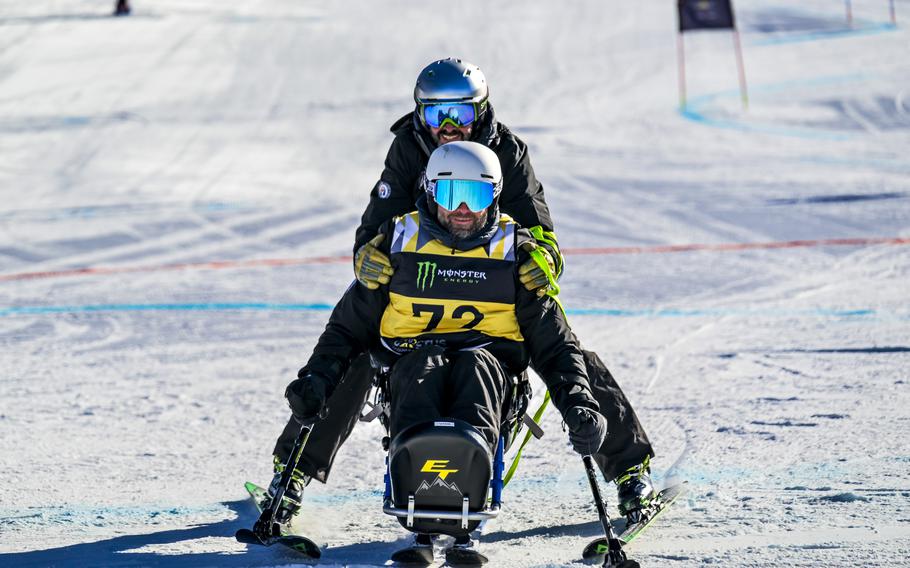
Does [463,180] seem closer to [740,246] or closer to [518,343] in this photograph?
[518,343]

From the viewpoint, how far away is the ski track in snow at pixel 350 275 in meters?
5.50

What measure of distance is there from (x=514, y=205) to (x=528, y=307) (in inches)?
37.7

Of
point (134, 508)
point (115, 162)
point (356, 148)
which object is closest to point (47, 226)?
point (115, 162)

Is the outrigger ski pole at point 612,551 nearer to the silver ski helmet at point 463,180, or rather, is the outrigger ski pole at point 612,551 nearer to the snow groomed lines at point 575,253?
the silver ski helmet at point 463,180

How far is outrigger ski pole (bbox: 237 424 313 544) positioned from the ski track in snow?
0.38ft

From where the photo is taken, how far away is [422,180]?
5984mm

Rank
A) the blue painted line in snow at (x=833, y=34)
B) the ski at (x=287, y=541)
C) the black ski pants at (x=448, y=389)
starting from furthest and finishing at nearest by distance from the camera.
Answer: the blue painted line in snow at (x=833, y=34), the ski at (x=287, y=541), the black ski pants at (x=448, y=389)

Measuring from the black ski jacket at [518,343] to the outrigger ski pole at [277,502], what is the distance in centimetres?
28

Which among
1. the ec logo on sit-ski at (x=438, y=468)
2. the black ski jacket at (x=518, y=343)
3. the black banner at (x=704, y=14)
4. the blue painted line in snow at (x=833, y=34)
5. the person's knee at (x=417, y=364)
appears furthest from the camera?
the blue painted line in snow at (x=833, y=34)

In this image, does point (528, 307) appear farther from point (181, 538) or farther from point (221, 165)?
point (221, 165)

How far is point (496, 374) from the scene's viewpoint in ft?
16.2

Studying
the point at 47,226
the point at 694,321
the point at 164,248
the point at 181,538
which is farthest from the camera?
the point at 47,226

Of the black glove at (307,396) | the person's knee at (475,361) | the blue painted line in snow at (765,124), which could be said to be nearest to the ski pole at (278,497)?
the black glove at (307,396)

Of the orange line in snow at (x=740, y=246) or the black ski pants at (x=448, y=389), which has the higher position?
the black ski pants at (x=448, y=389)
